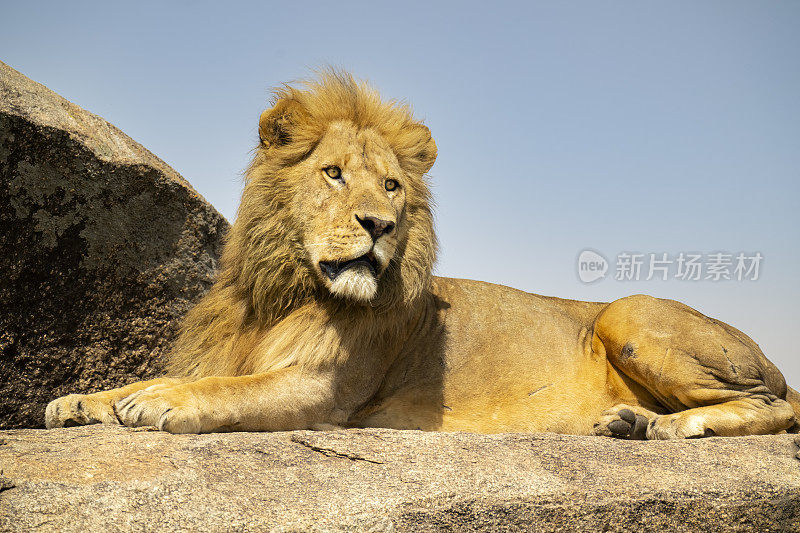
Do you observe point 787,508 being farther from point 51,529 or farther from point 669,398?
point 51,529

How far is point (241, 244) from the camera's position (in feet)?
16.2

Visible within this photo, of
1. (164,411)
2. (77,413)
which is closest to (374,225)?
(164,411)

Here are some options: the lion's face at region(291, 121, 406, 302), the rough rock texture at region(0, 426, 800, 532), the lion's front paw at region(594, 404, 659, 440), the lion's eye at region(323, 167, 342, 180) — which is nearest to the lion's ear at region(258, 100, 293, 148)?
the lion's face at region(291, 121, 406, 302)

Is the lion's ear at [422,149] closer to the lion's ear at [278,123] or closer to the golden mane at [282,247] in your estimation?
the golden mane at [282,247]

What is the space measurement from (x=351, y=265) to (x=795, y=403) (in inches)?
158

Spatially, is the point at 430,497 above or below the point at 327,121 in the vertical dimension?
below

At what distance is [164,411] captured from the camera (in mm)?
3719

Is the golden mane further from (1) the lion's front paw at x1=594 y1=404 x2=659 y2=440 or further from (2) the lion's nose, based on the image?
(1) the lion's front paw at x1=594 y1=404 x2=659 y2=440

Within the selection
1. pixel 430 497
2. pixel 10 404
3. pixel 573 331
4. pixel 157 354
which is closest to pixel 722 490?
pixel 430 497

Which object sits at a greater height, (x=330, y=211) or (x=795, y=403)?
(x=330, y=211)

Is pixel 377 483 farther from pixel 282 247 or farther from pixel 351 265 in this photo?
pixel 282 247

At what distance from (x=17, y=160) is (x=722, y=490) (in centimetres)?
473

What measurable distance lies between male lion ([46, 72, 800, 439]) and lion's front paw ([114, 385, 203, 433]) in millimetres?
31

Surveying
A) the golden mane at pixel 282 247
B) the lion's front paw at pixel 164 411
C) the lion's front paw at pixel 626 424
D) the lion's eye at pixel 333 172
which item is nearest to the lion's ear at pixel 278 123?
the golden mane at pixel 282 247
